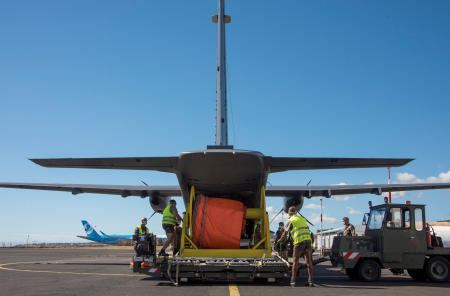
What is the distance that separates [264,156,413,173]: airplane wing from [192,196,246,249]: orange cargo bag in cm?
136

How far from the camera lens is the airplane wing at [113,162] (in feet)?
28.5

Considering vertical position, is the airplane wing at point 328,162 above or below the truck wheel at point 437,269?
above

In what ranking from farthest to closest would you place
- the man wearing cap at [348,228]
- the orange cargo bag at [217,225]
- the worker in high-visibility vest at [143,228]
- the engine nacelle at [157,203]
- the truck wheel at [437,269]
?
the engine nacelle at [157,203] < the worker in high-visibility vest at [143,228] < the man wearing cap at [348,228] < the truck wheel at [437,269] < the orange cargo bag at [217,225]

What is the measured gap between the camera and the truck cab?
949 centimetres

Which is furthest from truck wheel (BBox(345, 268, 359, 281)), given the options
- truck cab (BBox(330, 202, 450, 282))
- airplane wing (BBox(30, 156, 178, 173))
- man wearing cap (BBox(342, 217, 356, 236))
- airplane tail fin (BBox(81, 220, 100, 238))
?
airplane tail fin (BBox(81, 220, 100, 238))

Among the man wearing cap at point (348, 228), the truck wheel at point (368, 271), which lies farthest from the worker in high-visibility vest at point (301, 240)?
the man wearing cap at point (348, 228)

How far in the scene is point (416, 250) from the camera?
954 cm

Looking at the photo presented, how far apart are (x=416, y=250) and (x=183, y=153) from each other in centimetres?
582

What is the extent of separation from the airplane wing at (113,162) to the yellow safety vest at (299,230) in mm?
2870

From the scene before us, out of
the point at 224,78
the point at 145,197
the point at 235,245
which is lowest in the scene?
the point at 235,245

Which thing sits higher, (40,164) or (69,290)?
(40,164)

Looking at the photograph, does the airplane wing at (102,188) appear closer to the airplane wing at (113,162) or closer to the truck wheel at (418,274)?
the airplane wing at (113,162)

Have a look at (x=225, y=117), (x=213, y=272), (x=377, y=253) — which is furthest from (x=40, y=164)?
(x=377, y=253)

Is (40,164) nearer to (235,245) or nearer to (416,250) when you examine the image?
(235,245)
